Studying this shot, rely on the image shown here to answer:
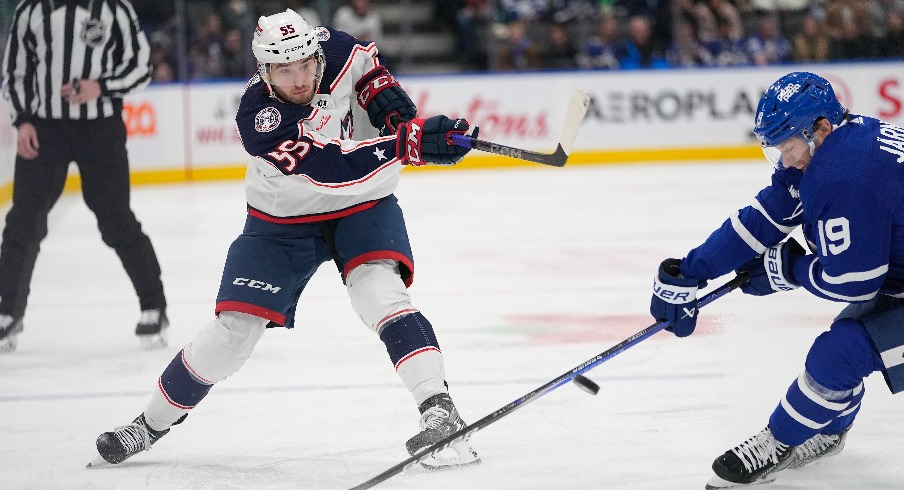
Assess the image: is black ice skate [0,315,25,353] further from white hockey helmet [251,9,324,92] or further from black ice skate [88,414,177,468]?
white hockey helmet [251,9,324,92]

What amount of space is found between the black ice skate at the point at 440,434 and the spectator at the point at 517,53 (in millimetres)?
7336

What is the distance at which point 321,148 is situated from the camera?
8.69 ft

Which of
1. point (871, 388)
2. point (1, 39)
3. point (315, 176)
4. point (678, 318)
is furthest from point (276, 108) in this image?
point (1, 39)

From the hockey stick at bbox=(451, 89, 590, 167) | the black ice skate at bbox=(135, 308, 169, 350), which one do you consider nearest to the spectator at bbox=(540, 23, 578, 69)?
the black ice skate at bbox=(135, 308, 169, 350)

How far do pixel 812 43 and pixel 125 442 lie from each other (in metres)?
8.40

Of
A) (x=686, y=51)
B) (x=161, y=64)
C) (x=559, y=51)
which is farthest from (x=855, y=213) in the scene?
(x=686, y=51)

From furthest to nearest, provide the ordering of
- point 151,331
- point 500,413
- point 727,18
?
point 727,18 < point 151,331 < point 500,413

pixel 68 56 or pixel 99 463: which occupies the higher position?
pixel 68 56

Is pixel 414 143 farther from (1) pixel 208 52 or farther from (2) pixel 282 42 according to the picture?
(1) pixel 208 52

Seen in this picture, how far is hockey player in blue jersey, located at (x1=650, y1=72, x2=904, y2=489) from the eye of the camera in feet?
7.72

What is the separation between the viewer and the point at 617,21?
10273mm

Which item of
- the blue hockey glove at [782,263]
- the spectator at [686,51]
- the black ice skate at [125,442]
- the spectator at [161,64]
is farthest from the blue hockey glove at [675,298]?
the spectator at [686,51]

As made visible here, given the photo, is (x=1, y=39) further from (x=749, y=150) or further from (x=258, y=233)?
(x=749, y=150)

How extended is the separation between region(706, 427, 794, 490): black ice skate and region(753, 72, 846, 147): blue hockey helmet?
25.6 inches
